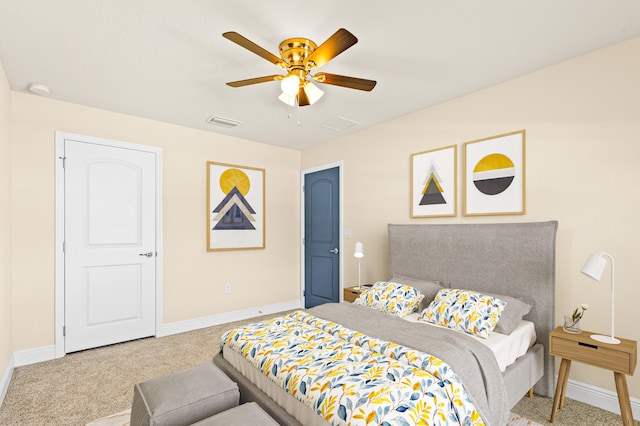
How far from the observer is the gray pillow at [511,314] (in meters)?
2.29

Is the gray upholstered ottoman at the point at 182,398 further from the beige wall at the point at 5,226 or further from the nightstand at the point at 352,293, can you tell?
the nightstand at the point at 352,293

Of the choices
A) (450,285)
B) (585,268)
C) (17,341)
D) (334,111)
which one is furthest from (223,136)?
(585,268)

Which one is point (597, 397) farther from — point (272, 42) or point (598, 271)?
point (272, 42)

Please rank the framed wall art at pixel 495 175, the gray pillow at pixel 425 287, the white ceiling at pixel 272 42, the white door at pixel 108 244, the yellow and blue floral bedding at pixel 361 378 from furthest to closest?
the white door at pixel 108 244 → the gray pillow at pixel 425 287 → the framed wall art at pixel 495 175 → the white ceiling at pixel 272 42 → the yellow and blue floral bedding at pixel 361 378

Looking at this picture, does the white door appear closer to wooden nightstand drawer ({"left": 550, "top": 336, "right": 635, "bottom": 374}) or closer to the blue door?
the blue door

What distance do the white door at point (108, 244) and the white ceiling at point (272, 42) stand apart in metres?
0.68

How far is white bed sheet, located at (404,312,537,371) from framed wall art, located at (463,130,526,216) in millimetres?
949

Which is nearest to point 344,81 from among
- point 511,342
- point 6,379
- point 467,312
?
point 467,312

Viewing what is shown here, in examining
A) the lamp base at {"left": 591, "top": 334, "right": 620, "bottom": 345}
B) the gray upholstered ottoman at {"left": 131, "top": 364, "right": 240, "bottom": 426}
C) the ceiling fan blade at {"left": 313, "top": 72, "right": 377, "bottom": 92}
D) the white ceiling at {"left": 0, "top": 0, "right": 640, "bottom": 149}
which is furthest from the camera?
the ceiling fan blade at {"left": 313, "top": 72, "right": 377, "bottom": 92}

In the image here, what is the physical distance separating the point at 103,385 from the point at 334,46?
3.15 m

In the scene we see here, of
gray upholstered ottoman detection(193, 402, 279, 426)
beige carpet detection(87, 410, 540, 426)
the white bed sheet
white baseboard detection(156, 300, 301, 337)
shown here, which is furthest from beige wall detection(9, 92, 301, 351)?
the white bed sheet

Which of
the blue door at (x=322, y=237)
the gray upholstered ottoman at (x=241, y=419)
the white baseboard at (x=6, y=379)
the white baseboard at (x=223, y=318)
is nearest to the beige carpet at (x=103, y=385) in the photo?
the white baseboard at (x=6, y=379)

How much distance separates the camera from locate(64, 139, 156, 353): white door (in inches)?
129

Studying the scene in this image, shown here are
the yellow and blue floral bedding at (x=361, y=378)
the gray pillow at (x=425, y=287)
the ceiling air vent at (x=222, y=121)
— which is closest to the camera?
the yellow and blue floral bedding at (x=361, y=378)
